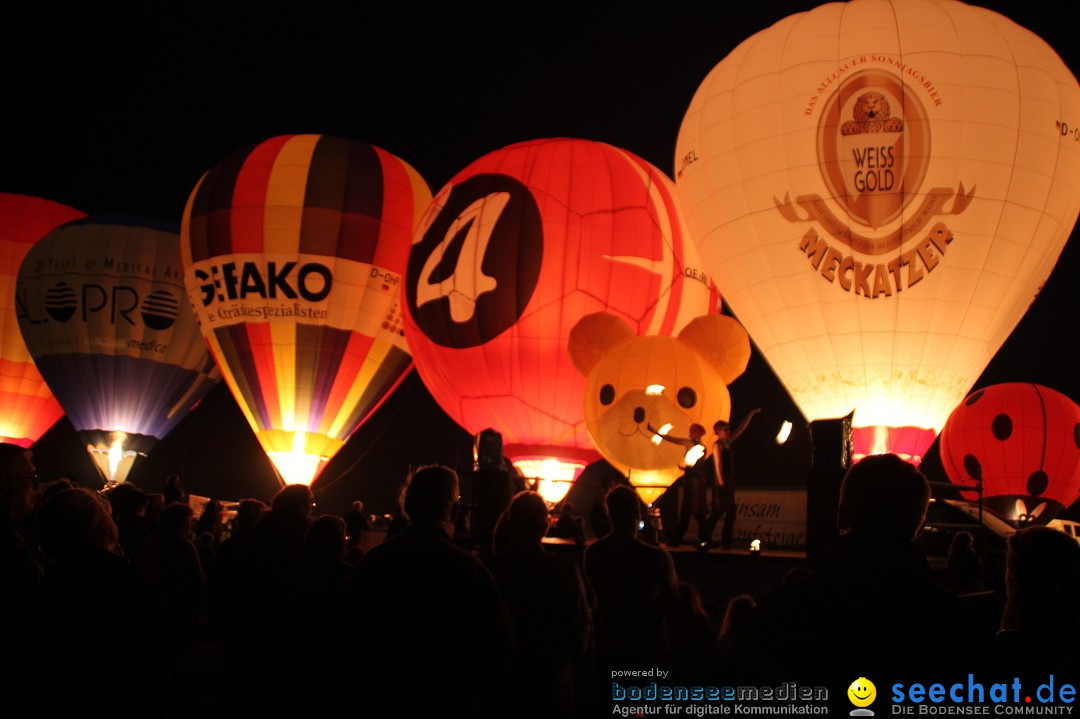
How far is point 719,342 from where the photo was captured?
9008 millimetres

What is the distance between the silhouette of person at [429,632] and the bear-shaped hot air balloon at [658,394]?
20.9 feet

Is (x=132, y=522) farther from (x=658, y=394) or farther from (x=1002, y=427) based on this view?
(x=1002, y=427)

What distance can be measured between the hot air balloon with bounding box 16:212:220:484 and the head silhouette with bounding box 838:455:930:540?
16.0 m

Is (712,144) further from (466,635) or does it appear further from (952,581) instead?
(466,635)

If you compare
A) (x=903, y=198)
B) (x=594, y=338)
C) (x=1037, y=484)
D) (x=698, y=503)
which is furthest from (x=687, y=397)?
(x=1037, y=484)

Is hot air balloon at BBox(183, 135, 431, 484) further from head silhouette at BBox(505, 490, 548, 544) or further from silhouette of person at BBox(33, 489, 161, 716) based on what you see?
silhouette of person at BBox(33, 489, 161, 716)

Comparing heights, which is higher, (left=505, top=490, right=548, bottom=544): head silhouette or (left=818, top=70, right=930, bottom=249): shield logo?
(left=818, top=70, right=930, bottom=249): shield logo

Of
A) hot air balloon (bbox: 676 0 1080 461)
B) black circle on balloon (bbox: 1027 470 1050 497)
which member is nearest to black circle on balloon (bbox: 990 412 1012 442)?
black circle on balloon (bbox: 1027 470 1050 497)

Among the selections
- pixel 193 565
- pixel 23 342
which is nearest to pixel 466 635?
pixel 193 565

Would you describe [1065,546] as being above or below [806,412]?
below

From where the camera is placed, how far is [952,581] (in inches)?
155

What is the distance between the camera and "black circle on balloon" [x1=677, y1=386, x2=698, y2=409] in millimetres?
8641

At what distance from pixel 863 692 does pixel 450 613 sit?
0.88 m

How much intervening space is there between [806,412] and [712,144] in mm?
2724
